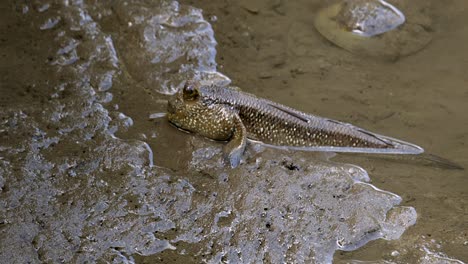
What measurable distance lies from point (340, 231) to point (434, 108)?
4.66 feet

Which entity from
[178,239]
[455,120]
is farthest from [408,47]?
[178,239]

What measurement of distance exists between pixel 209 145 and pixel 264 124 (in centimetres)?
36

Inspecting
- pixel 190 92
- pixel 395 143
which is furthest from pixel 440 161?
pixel 190 92

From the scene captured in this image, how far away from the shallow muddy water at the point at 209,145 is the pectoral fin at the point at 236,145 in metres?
0.05

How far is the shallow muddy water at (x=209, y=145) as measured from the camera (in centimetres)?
352

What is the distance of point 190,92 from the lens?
4.16 metres

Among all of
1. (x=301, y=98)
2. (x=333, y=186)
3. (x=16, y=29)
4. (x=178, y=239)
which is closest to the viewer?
(x=178, y=239)

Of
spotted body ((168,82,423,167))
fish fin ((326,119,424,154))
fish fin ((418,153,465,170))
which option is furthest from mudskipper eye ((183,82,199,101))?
fish fin ((418,153,465,170))

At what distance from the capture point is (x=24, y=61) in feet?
15.5

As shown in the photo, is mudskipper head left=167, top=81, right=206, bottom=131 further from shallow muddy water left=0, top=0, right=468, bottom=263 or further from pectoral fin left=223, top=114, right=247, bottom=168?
pectoral fin left=223, top=114, right=247, bottom=168

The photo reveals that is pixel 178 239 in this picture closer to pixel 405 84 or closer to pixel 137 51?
pixel 137 51

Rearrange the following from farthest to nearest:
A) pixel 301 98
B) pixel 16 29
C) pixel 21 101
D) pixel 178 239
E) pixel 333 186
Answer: pixel 16 29 < pixel 301 98 < pixel 21 101 < pixel 333 186 < pixel 178 239

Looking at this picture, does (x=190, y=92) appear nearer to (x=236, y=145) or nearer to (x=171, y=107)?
(x=171, y=107)

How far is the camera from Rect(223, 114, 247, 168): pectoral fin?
3.98 metres
